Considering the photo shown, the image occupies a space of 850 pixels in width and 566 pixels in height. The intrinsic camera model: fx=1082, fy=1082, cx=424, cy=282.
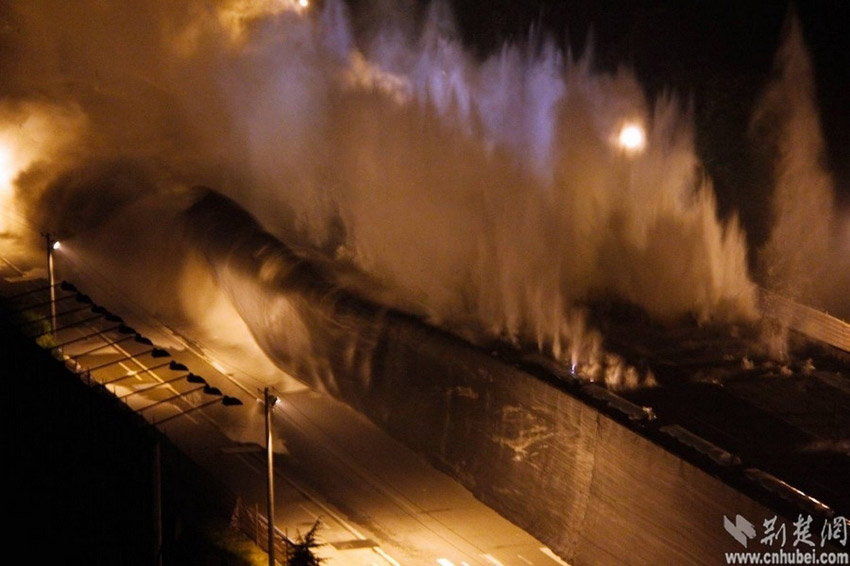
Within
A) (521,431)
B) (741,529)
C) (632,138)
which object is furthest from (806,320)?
(741,529)

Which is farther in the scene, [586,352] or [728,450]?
[586,352]

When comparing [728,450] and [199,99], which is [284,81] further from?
[728,450]

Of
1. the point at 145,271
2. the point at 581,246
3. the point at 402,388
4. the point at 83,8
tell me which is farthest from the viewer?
the point at 83,8

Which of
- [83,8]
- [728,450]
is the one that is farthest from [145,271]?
[728,450]

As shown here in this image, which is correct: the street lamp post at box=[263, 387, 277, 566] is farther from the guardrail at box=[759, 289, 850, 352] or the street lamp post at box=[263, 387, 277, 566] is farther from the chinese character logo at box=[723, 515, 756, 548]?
the guardrail at box=[759, 289, 850, 352]

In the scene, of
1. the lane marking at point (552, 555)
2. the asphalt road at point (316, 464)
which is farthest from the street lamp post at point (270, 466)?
the lane marking at point (552, 555)

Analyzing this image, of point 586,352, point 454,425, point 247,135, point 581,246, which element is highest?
point 247,135

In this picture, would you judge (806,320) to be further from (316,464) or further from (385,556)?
(385,556)

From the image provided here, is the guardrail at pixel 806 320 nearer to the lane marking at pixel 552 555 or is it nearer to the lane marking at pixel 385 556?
the lane marking at pixel 552 555

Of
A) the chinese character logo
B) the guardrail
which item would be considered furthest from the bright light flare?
the chinese character logo
